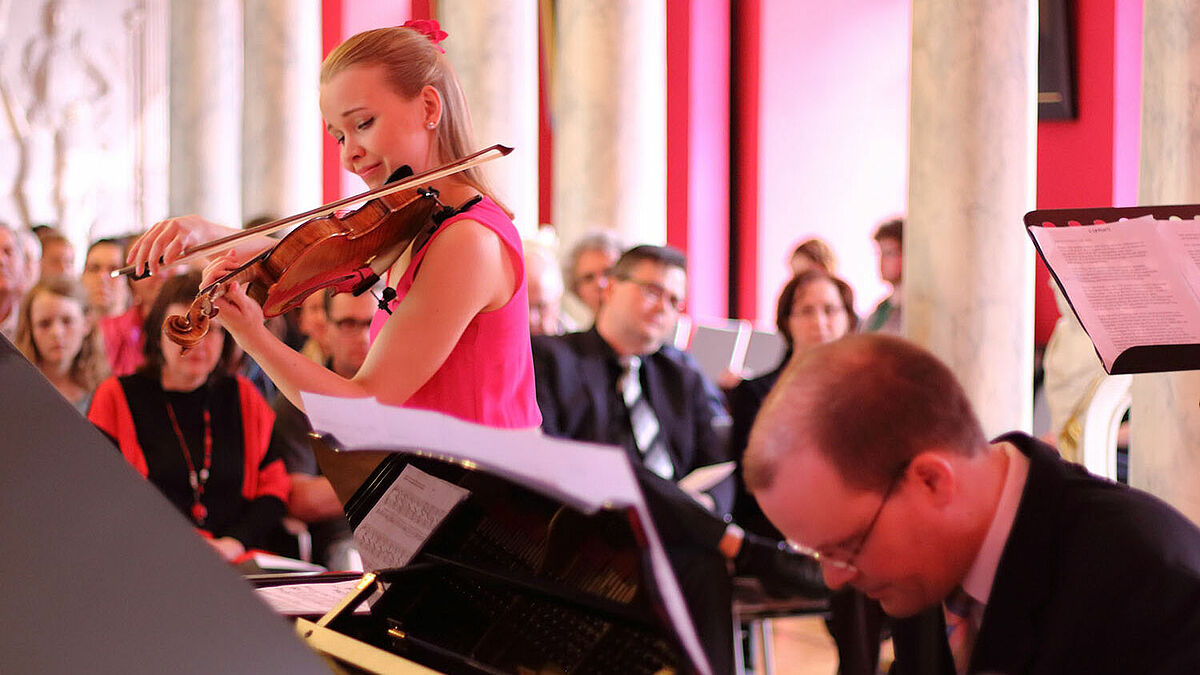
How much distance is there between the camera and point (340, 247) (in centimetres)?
189

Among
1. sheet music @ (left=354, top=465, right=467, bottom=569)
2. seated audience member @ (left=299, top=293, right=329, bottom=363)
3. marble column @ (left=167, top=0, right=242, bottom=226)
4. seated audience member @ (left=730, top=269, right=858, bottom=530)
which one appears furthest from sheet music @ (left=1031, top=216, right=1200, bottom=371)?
marble column @ (left=167, top=0, right=242, bottom=226)

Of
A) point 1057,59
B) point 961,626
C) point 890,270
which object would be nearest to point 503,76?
point 890,270

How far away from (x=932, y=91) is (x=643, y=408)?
1.44m

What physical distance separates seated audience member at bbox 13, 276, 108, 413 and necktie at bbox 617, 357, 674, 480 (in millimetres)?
1918

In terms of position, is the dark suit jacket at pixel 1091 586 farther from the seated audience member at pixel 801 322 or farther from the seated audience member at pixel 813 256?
the seated audience member at pixel 813 256

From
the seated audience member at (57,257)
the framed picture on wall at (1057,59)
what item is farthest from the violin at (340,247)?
the framed picture on wall at (1057,59)

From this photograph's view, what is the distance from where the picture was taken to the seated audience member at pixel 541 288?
5.25 meters

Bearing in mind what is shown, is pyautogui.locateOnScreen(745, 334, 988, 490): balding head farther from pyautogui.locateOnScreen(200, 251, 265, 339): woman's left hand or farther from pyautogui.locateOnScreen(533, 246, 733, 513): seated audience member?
pyautogui.locateOnScreen(533, 246, 733, 513): seated audience member

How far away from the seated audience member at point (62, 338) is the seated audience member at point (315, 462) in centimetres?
95

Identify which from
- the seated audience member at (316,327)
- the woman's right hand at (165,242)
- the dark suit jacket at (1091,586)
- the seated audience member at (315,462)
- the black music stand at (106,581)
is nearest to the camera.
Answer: the black music stand at (106,581)

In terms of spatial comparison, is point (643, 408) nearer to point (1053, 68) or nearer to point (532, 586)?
point (532, 586)

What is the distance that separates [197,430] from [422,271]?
2.30 m

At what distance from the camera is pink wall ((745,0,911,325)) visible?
30.9 ft

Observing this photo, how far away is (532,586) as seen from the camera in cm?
128
